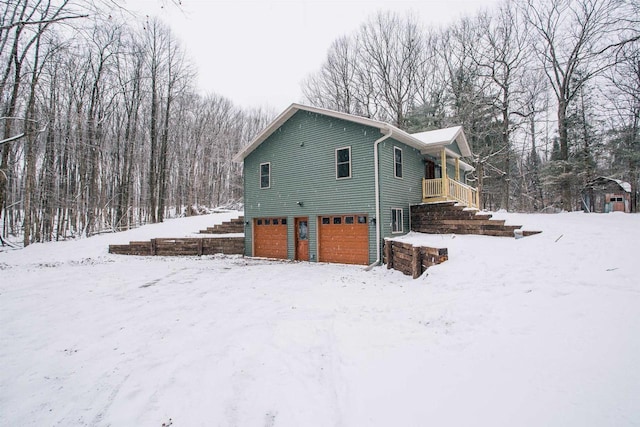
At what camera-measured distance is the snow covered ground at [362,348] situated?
8.59 ft

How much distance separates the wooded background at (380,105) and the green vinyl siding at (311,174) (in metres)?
8.44

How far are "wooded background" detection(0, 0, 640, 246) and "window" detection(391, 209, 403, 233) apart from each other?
11583 millimetres

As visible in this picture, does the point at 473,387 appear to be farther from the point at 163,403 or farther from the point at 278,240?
the point at 278,240

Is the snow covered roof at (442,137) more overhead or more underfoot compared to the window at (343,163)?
more overhead

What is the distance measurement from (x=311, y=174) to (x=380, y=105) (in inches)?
588

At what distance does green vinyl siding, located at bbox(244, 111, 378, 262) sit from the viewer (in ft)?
36.6

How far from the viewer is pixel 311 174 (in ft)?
40.7

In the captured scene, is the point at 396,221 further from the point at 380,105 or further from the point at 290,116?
the point at 380,105

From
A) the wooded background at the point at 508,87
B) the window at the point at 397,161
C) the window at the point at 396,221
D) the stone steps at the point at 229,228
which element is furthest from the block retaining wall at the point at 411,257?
the wooded background at the point at 508,87

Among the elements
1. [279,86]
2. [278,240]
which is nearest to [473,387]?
[278,240]

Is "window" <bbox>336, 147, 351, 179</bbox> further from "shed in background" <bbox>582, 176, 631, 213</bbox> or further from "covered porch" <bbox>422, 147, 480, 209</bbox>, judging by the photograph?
"shed in background" <bbox>582, 176, 631, 213</bbox>

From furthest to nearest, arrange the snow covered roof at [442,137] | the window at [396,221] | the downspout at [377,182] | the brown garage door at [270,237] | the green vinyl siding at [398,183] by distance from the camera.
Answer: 1. the brown garage door at [270,237]
2. the snow covered roof at [442,137]
3. the window at [396,221]
4. the green vinyl siding at [398,183]
5. the downspout at [377,182]

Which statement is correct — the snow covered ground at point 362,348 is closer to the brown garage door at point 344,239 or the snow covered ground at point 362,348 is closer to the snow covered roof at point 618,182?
the brown garage door at point 344,239

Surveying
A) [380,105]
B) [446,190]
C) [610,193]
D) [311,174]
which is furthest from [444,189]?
[610,193]
